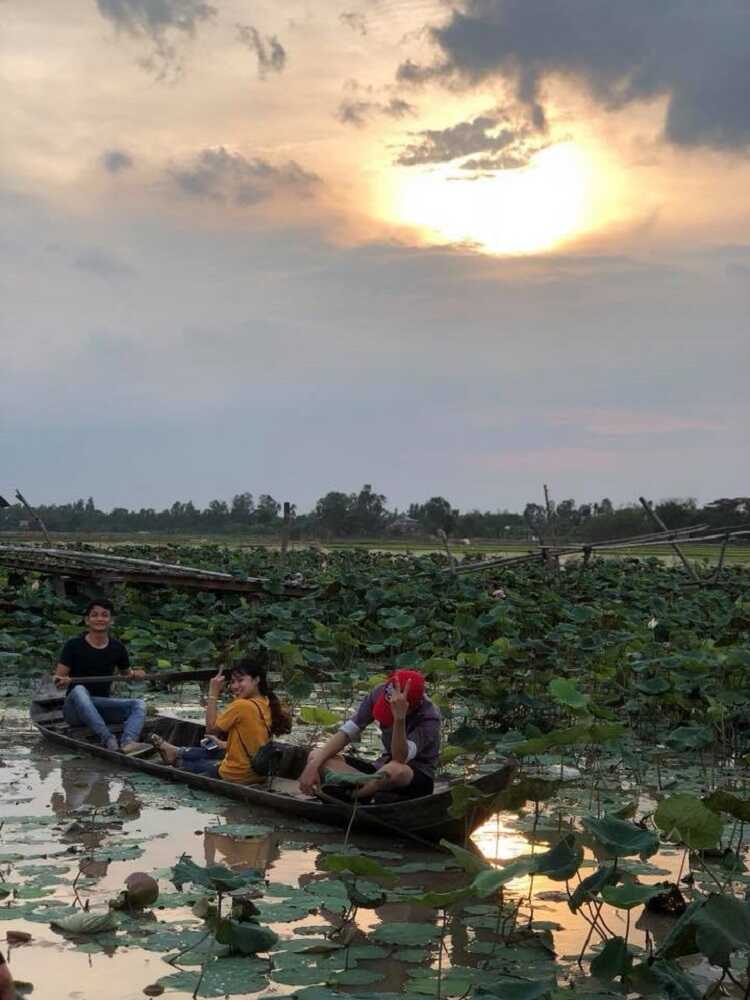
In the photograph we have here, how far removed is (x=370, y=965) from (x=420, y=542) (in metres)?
63.5

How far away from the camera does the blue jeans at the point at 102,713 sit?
8289 mm

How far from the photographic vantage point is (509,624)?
12.1 metres

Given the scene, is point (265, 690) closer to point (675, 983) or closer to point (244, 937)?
point (244, 937)

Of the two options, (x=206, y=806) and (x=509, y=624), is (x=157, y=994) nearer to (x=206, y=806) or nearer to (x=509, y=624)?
(x=206, y=806)

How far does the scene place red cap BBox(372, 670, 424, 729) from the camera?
580 centimetres

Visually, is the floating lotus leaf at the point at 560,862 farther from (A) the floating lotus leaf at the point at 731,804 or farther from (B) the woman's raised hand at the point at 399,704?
(B) the woman's raised hand at the point at 399,704

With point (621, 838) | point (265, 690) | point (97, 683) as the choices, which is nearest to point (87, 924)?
point (621, 838)

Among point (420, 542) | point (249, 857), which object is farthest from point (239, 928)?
point (420, 542)

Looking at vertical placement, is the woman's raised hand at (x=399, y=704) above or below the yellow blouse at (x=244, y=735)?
above

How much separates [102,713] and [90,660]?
0.39m

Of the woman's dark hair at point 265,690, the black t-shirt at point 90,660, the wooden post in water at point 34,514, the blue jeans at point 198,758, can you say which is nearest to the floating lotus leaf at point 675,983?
the woman's dark hair at point 265,690

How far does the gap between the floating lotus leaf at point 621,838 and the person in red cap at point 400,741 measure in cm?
185

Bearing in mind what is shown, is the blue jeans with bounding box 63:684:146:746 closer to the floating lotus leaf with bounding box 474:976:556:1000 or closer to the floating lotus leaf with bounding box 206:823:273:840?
the floating lotus leaf with bounding box 206:823:273:840

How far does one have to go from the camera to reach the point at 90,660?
864cm
